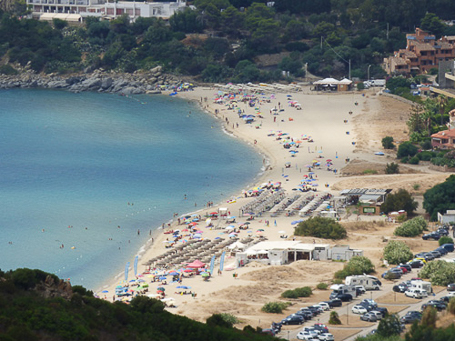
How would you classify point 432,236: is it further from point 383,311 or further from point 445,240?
point 383,311

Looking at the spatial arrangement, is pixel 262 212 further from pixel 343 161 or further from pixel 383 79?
pixel 383 79

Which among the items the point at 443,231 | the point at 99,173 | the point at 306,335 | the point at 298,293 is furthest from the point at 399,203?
the point at 99,173

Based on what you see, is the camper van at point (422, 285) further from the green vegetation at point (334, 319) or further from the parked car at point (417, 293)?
the green vegetation at point (334, 319)

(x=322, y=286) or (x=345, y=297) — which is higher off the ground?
(x=345, y=297)

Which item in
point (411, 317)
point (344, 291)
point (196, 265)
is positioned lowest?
point (196, 265)

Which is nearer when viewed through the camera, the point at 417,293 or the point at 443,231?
the point at 417,293

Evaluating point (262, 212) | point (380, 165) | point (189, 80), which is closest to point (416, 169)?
point (380, 165)

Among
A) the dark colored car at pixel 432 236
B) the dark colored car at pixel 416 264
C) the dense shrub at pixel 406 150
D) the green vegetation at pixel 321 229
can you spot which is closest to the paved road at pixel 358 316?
the dark colored car at pixel 416 264
